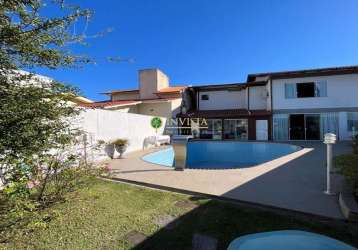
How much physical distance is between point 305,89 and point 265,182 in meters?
19.6

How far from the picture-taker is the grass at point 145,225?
4.41 m

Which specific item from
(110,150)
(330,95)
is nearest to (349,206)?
(110,150)

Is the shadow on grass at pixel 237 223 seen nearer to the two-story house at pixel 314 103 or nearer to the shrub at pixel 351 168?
the shrub at pixel 351 168

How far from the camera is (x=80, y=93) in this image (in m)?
4.37

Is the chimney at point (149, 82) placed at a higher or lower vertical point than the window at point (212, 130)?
higher

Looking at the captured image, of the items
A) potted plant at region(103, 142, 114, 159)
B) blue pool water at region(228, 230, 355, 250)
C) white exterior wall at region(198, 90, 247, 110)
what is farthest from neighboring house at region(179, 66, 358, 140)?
blue pool water at region(228, 230, 355, 250)

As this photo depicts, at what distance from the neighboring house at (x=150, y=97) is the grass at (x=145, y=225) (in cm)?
1665

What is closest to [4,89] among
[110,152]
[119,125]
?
[110,152]

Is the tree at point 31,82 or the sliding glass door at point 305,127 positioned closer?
the tree at point 31,82

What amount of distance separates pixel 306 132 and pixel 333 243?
22765mm

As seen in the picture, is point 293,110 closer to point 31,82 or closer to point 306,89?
point 306,89

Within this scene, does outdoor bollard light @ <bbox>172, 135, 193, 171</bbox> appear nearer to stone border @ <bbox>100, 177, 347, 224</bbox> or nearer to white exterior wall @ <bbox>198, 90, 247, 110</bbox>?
stone border @ <bbox>100, 177, 347, 224</bbox>

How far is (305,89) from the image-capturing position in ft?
81.1

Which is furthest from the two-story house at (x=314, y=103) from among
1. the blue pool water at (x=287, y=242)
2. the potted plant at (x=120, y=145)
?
the blue pool water at (x=287, y=242)
